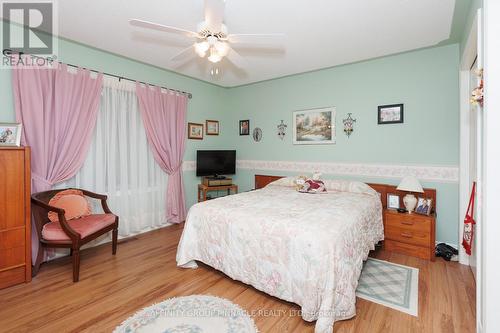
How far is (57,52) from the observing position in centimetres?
312

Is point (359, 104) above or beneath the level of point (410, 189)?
above

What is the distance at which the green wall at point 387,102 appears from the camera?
3.30m

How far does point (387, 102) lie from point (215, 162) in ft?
10.3

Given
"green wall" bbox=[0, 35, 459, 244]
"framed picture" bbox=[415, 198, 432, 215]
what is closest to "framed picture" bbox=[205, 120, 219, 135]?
"green wall" bbox=[0, 35, 459, 244]

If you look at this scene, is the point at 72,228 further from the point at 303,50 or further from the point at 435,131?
the point at 435,131

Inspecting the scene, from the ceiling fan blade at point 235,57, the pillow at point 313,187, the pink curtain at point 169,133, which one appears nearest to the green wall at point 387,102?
the pillow at point 313,187

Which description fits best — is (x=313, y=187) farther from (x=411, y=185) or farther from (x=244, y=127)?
(x=244, y=127)

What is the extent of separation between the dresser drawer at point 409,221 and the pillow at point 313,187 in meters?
0.90

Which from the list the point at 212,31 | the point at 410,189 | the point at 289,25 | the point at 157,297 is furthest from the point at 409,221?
the point at 212,31

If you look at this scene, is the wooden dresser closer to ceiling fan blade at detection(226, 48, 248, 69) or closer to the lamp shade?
ceiling fan blade at detection(226, 48, 248, 69)

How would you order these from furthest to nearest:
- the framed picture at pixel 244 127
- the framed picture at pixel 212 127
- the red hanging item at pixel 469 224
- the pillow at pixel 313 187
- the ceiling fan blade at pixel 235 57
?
the framed picture at pixel 244 127
the framed picture at pixel 212 127
the pillow at pixel 313 187
the ceiling fan blade at pixel 235 57
the red hanging item at pixel 469 224

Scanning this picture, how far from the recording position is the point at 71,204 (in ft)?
9.93

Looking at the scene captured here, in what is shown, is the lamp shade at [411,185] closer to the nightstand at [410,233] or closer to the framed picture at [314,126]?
the nightstand at [410,233]

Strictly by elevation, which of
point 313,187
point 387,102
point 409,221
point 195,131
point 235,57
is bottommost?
point 409,221
